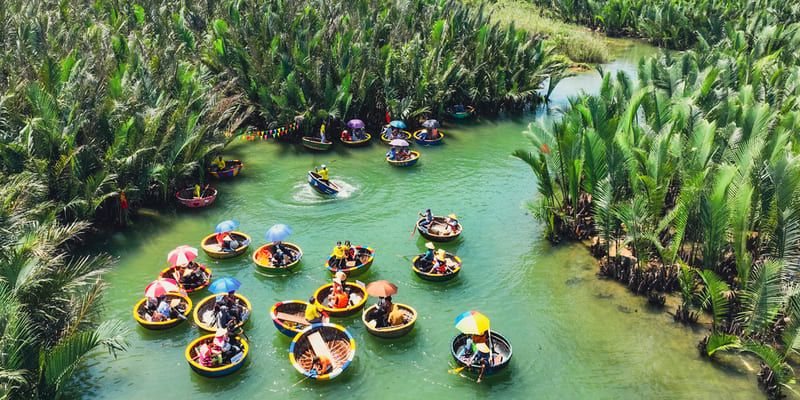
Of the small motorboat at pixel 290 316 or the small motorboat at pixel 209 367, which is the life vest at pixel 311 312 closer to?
the small motorboat at pixel 290 316

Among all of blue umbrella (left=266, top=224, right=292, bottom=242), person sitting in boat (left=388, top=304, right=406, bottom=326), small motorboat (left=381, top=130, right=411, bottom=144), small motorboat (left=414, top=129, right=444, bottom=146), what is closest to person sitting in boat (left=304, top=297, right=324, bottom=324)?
person sitting in boat (left=388, top=304, right=406, bottom=326)

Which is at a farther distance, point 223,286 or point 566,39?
point 566,39

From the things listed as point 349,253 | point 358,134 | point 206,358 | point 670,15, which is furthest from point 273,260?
point 670,15

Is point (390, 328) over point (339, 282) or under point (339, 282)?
under

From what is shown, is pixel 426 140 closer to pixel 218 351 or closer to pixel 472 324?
pixel 472 324

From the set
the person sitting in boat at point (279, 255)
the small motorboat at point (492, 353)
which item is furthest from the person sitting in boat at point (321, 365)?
the person sitting in boat at point (279, 255)

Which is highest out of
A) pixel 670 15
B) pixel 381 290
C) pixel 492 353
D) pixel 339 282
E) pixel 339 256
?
pixel 670 15
